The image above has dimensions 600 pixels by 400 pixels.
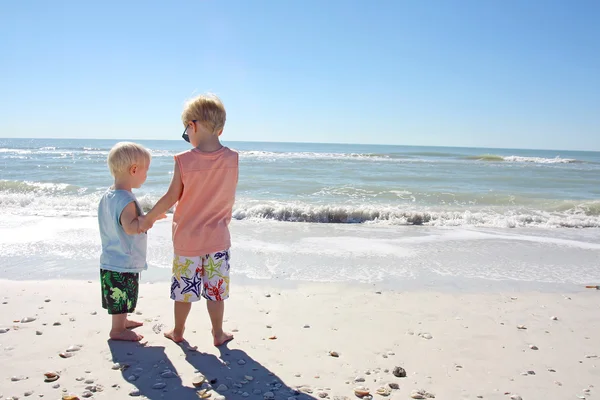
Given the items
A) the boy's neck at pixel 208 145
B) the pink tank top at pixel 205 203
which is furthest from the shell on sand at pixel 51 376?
the boy's neck at pixel 208 145

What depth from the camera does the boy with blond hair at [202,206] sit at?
2586 millimetres

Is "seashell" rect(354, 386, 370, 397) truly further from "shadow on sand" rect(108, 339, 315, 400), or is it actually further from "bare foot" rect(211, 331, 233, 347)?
"bare foot" rect(211, 331, 233, 347)

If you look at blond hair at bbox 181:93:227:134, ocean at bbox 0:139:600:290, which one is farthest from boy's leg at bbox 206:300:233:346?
ocean at bbox 0:139:600:290

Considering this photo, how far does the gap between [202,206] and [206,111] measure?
59cm

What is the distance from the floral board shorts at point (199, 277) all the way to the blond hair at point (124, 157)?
67 centimetres

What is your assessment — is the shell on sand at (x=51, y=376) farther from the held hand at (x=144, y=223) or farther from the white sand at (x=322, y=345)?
the held hand at (x=144, y=223)

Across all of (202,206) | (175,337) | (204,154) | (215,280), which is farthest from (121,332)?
(204,154)

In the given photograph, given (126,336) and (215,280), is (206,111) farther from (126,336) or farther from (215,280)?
(126,336)

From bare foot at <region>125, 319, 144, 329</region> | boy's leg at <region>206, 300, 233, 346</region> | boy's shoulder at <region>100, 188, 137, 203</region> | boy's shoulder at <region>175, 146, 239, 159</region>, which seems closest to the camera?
boy's shoulder at <region>175, 146, 239, 159</region>

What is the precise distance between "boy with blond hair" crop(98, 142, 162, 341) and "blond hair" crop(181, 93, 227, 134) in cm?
45

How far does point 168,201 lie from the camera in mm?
2588

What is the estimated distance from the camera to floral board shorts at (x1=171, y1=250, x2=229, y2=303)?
107 inches

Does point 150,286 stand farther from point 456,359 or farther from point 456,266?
point 456,266

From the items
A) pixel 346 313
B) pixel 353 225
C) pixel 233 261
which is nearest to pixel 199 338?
pixel 346 313
